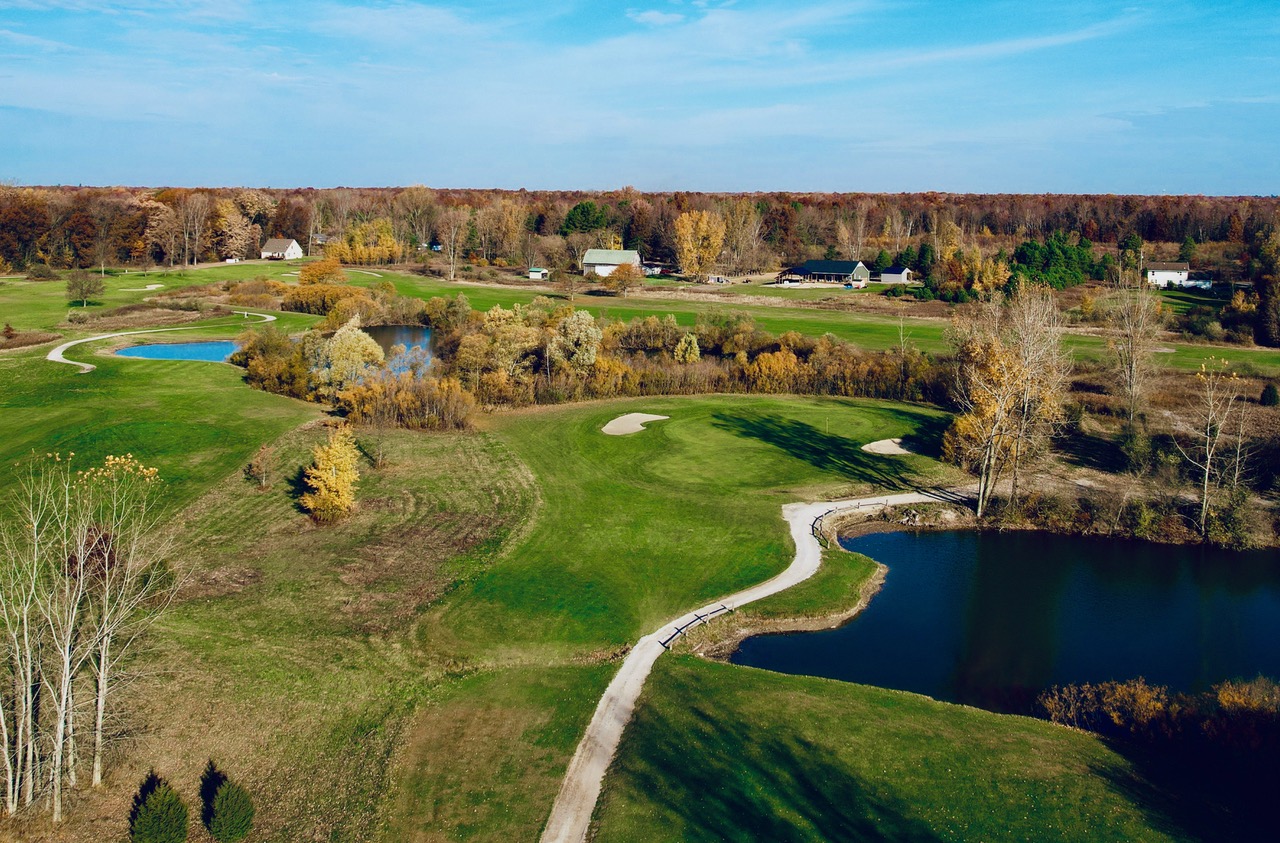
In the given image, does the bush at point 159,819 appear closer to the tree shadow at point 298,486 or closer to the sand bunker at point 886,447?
the tree shadow at point 298,486

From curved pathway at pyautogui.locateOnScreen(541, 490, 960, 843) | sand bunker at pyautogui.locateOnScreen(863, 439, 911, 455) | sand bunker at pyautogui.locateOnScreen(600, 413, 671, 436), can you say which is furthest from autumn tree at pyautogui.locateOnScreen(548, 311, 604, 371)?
curved pathway at pyautogui.locateOnScreen(541, 490, 960, 843)

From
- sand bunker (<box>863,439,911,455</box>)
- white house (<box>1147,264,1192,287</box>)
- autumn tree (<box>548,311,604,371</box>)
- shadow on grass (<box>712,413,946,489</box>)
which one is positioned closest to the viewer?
shadow on grass (<box>712,413,946,489</box>)

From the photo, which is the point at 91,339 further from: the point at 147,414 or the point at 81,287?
the point at 147,414

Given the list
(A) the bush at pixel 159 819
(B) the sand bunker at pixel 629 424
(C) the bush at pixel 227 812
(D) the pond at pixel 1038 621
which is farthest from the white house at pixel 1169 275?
(A) the bush at pixel 159 819

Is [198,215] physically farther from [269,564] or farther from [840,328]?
[269,564]

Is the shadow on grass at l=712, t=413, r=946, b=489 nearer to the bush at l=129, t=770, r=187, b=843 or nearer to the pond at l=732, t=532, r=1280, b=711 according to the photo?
the pond at l=732, t=532, r=1280, b=711

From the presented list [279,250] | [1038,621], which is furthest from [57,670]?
[279,250]
